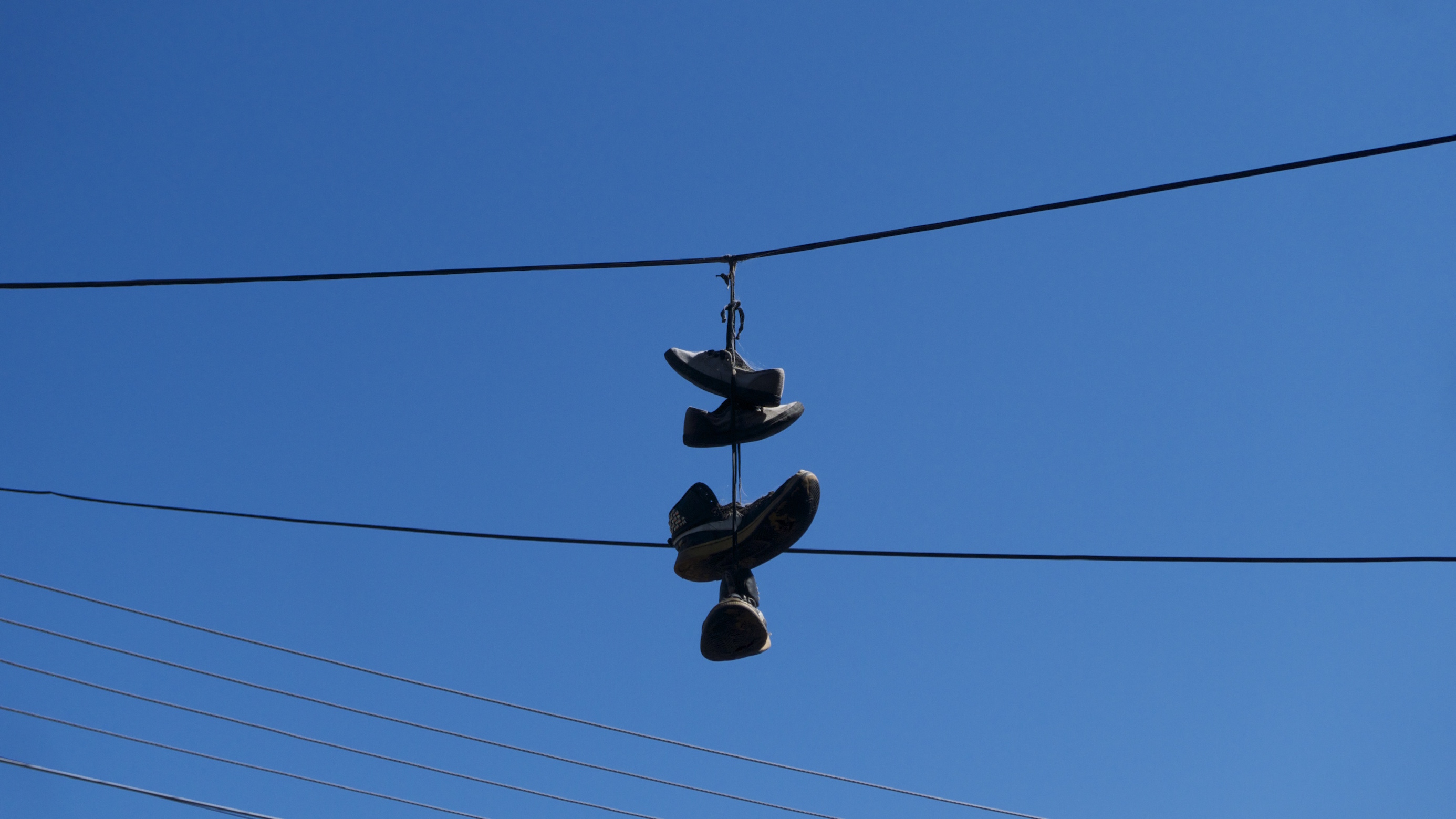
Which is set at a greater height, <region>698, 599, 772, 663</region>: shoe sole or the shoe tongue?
the shoe tongue

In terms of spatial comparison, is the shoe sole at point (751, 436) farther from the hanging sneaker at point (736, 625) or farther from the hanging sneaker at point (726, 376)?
the hanging sneaker at point (736, 625)

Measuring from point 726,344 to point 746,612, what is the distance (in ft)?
3.56

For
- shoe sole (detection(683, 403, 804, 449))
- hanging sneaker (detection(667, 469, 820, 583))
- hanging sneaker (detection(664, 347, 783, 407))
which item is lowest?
hanging sneaker (detection(667, 469, 820, 583))

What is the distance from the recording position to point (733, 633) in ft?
18.4

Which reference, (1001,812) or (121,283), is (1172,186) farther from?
A: (121,283)

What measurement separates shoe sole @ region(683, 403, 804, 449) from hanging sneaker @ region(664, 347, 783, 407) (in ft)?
0.25

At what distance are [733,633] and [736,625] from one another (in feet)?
0.18

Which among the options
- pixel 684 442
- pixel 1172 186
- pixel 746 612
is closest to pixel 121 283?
pixel 684 442

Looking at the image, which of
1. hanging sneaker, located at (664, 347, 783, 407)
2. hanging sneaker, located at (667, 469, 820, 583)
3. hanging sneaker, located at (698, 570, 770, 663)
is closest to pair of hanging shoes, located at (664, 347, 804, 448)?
hanging sneaker, located at (664, 347, 783, 407)

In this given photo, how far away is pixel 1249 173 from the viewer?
4797 mm

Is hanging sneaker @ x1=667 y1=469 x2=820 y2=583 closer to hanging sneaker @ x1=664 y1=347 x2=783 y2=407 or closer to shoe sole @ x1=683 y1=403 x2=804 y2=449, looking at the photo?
shoe sole @ x1=683 y1=403 x2=804 y2=449

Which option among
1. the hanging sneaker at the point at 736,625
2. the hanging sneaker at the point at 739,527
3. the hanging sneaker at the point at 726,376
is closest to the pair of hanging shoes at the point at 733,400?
the hanging sneaker at the point at 726,376

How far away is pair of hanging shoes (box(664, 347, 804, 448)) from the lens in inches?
228

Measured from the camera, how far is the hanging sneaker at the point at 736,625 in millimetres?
5551
